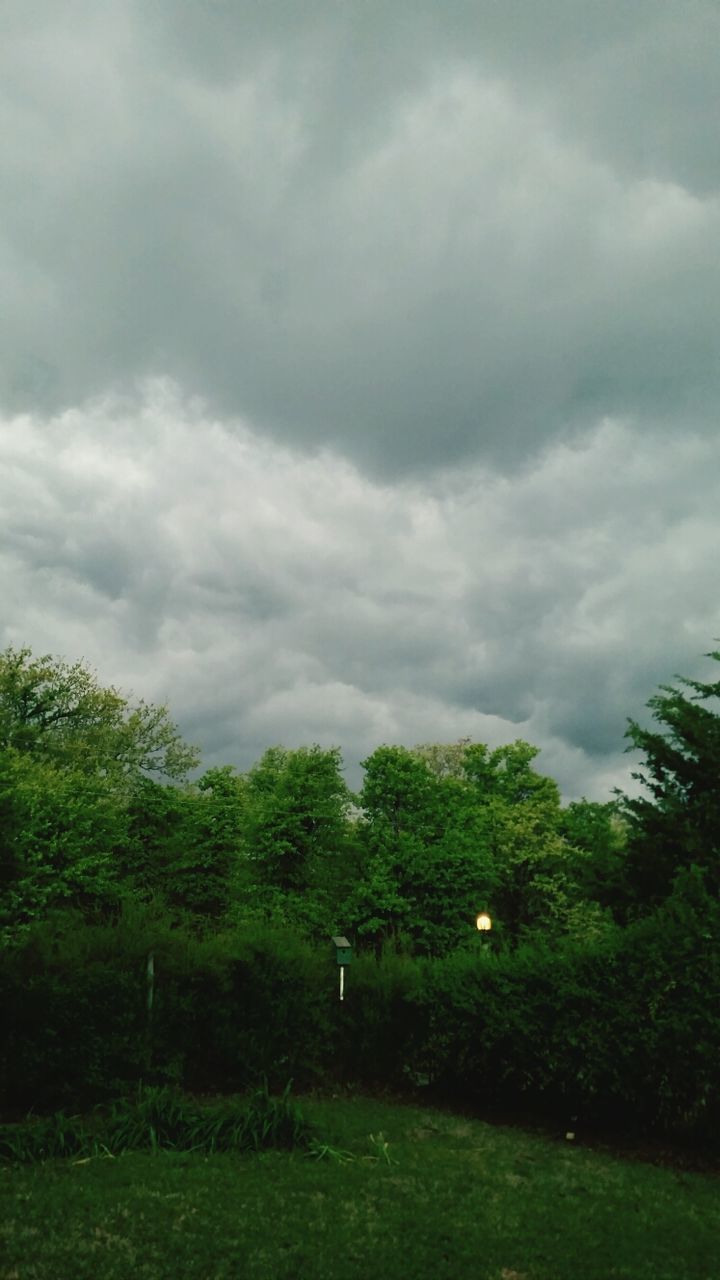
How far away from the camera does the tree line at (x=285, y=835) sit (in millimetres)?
35094

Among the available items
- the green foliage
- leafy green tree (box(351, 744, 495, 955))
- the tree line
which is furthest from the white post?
leafy green tree (box(351, 744, 495, 955))

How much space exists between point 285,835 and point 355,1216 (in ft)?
102

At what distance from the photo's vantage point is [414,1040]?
15586mm

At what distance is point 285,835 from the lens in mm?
38281

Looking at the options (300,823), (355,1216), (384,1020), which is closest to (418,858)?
(300,823)

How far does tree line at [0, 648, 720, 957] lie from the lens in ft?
115

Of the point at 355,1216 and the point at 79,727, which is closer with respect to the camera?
the point at 355,1216

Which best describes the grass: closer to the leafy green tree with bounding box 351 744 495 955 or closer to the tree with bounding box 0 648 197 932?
the tree with bounding box 0 648 197 932

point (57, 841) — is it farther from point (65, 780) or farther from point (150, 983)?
point (150, 983)

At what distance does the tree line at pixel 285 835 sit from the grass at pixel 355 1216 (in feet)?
51.8

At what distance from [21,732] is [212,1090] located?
33218mm

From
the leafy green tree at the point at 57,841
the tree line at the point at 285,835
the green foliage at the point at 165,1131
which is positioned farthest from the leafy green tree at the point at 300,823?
the green foliage at the point at 165,1131

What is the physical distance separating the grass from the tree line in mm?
15792

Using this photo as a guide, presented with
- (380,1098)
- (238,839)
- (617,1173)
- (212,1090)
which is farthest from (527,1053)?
(238,839)
